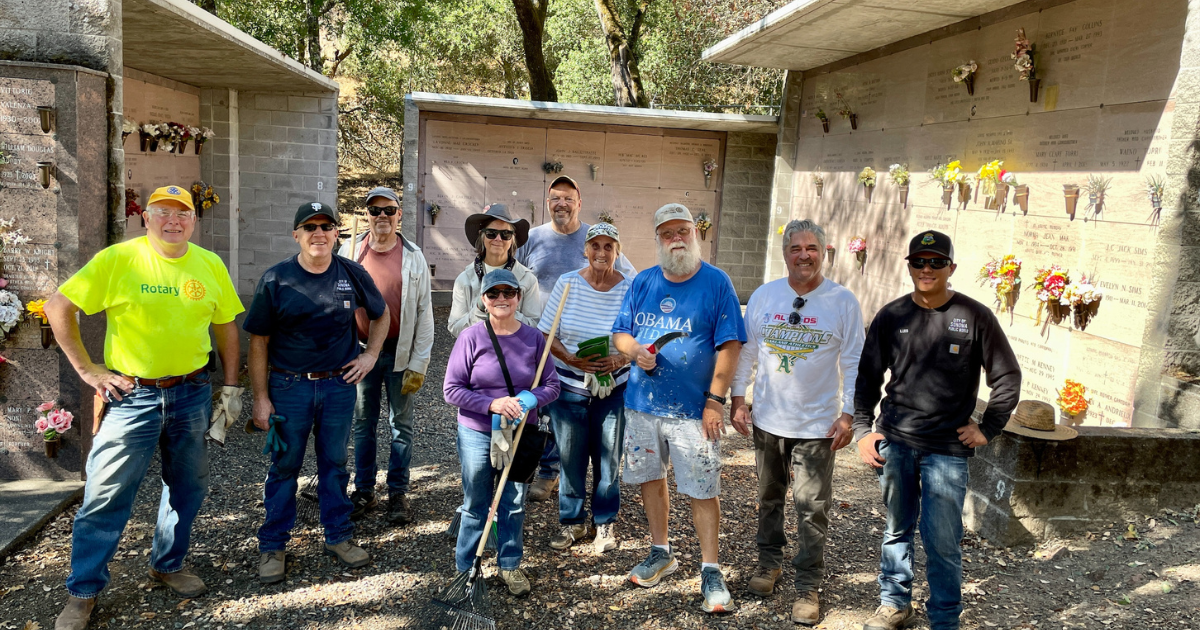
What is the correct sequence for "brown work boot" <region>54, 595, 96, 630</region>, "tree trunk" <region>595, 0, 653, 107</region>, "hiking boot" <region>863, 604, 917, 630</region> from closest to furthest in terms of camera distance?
"brown work boot" <region>54, 595, 96, 630</region> → "hiking boot" <region>863, 604, 917, 630</region> → "tree trunk" <region>595, 0, 653, 107</region>

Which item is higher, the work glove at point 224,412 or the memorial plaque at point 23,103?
the memorial plaque at point 23,103

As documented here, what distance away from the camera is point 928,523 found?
10.8ft

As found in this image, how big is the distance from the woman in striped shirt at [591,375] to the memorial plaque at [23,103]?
3.01 m

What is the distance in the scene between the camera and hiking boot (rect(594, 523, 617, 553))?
420cm

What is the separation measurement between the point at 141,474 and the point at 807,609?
9.76 feet

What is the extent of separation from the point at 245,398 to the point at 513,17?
662 inches

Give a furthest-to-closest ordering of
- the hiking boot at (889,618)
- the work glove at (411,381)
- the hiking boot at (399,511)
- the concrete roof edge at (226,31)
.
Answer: the concrete roof edge at (226,31)
the hiking boot at (399,511)
the work glove at (411,381)
the hiking boot at (889,618)

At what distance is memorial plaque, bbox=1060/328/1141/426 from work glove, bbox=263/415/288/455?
5.07m

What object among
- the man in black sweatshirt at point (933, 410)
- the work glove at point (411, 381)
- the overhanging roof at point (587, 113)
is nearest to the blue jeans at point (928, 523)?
the man in black sweatshirt at point (933, 410)

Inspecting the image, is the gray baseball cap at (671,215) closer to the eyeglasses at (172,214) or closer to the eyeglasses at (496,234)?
the eyeglasses at (496,234)

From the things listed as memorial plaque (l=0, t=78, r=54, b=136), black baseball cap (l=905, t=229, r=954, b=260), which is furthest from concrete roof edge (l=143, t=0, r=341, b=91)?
black baseball cap (l=905, t=229, r=954, b=260)

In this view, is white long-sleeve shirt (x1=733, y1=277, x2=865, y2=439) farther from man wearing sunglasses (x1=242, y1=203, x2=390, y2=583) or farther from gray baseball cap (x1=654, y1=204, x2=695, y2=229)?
man wearing sunglasses (x1=242, y1=203, x2=390, y2=583)

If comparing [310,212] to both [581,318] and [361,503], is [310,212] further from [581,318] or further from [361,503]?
[361,503]

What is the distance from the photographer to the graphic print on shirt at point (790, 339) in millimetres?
3557
